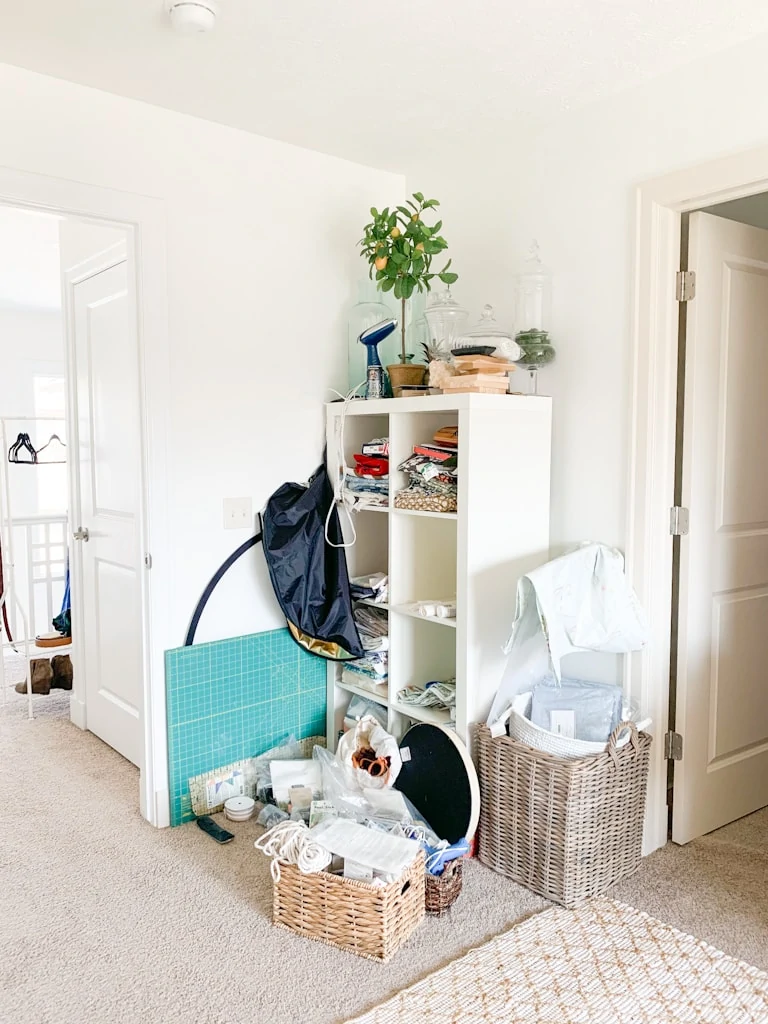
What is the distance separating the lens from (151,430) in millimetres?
2664

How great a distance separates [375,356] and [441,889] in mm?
1801

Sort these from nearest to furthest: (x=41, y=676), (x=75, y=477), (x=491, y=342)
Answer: (x=491, y=342) → (x=75, y=477) → (x=41, y=676)

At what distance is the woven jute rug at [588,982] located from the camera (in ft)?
6.01

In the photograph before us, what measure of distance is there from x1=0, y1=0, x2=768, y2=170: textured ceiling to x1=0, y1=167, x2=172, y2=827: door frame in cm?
36

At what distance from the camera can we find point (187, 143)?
106 inches

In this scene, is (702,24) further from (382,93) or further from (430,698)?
(430,698)

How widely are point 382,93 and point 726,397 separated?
1487 mm

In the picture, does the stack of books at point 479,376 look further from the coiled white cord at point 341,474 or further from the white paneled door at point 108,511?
the white paneled door at point 108,511

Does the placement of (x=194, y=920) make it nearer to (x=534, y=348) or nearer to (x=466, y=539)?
(x=466, y=539)

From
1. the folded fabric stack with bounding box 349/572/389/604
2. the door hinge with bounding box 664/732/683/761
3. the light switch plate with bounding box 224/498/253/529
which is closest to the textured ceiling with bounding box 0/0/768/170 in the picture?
the light switch plate with bounding box 224/498/253/529

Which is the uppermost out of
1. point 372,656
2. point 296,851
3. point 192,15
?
point 192,15

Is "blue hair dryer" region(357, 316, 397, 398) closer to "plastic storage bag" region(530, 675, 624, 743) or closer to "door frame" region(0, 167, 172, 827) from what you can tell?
"door frame" region(0, 167, 172, 827)

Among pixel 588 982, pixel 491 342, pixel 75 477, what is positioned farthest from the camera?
pixel 75 477

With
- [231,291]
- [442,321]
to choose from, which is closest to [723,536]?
[442,321]
